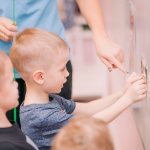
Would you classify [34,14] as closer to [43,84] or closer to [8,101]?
[43,84]

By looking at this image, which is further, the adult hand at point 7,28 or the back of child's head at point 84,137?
the adult hand at point 7,28

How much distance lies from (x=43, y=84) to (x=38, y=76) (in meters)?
0.03

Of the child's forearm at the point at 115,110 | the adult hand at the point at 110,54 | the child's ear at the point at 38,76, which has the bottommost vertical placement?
the child's forearm at the point at 115,110

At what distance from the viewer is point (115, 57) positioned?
1754 mm

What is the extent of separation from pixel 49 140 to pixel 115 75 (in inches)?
66.2

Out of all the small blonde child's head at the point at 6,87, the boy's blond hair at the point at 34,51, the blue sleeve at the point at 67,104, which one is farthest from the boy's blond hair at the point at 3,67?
the blue sleeve at the point at 67,104

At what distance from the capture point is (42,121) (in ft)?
5.31

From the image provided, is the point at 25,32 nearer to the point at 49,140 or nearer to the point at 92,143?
the point at 49,140

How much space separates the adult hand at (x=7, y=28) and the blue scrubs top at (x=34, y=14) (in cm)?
8

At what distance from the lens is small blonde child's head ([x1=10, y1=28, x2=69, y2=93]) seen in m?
1.66

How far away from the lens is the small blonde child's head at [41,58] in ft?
5.45

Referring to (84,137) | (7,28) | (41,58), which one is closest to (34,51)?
(41,58)

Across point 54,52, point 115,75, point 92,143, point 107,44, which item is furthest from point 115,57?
point 115,75

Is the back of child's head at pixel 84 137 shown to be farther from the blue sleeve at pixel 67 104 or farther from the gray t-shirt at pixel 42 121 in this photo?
the blue sleeve at pixel 67 104
